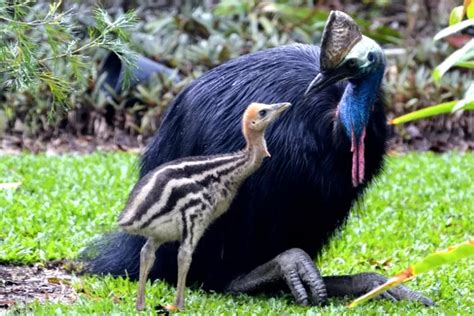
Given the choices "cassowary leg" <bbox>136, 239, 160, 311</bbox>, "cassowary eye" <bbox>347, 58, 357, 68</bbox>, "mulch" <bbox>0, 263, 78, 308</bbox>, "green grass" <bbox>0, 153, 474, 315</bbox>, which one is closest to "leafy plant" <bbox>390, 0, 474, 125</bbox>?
"cassowary eye" <bbox>347, 58, 357, 68</bbox>

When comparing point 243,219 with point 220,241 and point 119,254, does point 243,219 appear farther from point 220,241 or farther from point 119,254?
point 119,254

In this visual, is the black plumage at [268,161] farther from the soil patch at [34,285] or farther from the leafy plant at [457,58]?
the leafy plant at [457,58]

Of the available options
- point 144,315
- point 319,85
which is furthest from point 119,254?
point 319,85

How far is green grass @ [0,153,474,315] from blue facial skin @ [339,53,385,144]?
2.32ft

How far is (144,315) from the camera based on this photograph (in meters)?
3.99

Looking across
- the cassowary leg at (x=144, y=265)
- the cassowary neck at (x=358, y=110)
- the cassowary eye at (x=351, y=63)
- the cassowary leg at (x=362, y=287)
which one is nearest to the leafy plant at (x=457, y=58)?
the cassowary neck at (x=358, y=110)

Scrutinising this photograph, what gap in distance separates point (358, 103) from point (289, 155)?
0.37m

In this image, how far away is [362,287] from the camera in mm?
4633

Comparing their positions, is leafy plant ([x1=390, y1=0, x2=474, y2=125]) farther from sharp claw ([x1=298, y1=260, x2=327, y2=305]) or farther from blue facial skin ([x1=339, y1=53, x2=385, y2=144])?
sharp claw ([x1=298, y1=260, x2=327, y2=305])

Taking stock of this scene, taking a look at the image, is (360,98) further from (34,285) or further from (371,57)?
(34,285)

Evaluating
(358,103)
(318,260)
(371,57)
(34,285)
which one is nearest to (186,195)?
(358,103)

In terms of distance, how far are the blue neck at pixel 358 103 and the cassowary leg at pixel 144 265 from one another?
0.95m

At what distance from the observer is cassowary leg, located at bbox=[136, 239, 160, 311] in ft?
13.3

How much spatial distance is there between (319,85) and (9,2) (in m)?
1.36
